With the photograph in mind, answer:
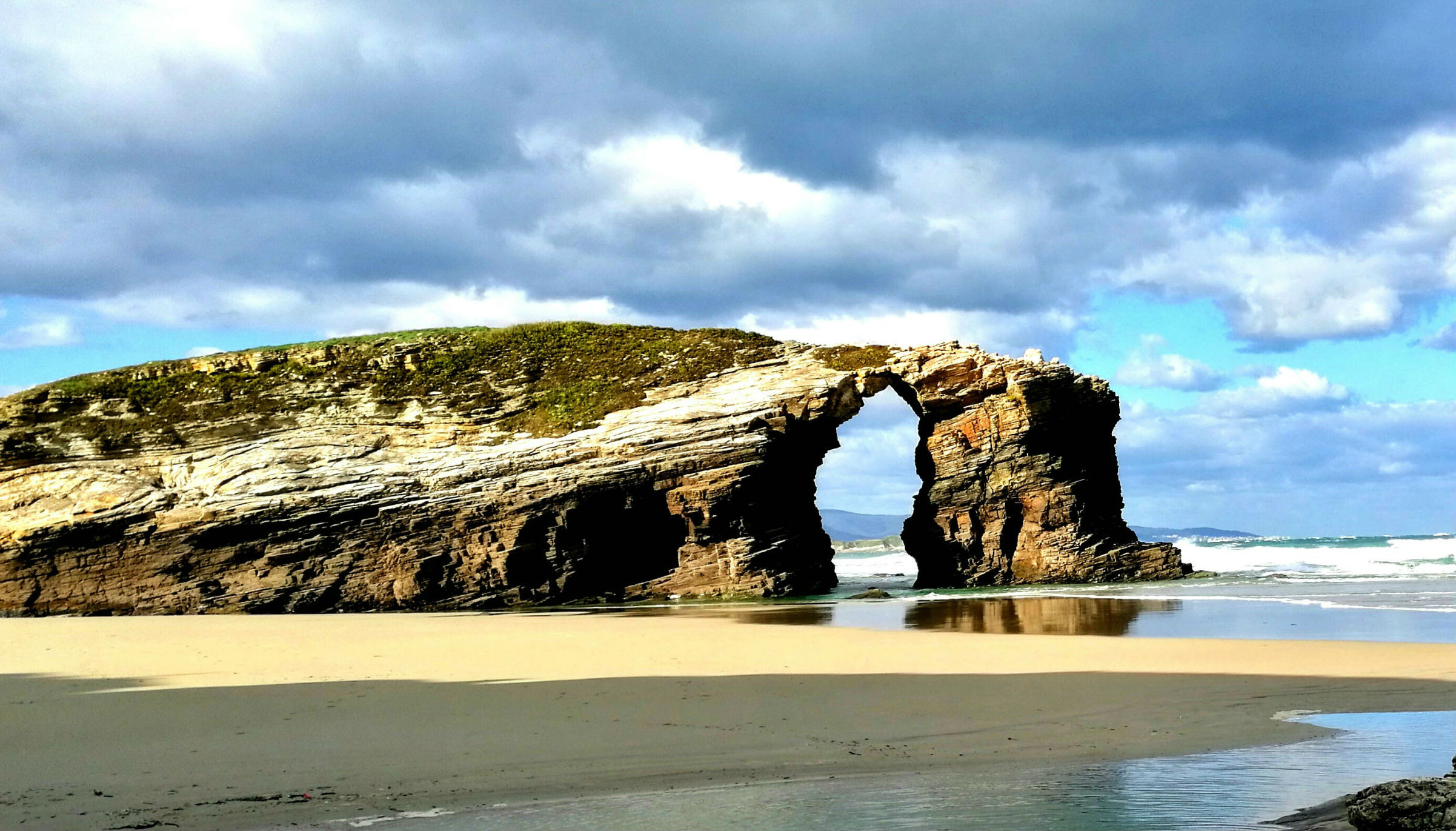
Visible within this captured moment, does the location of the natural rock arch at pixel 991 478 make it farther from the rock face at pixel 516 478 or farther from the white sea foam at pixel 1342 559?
the white sea foam at pixel 1342 559

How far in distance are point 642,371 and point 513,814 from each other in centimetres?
2877

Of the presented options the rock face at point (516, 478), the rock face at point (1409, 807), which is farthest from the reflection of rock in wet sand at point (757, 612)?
the rock face at point (1409, 807)

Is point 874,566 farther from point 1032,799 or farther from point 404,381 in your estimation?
point 1032,799

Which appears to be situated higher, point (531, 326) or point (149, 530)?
point (531, 326)

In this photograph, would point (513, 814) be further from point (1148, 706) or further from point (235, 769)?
point (1148, 706)

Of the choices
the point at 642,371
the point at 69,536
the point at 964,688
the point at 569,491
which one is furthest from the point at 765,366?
the point at 964,688

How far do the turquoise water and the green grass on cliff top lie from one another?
25.1 meters

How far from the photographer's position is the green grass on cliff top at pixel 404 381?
3247 cm

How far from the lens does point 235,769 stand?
788 centimetres

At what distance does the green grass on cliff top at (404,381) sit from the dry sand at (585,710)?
1668cm

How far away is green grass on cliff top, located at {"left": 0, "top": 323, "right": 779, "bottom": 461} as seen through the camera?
32469 mm

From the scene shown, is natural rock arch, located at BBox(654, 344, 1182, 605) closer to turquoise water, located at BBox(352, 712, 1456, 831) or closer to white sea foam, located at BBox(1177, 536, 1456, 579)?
white sea foam, located at BBox(1177, 536, 1456, 579)

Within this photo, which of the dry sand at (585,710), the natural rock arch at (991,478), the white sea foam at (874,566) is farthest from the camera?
the white sea foam at (874,566)

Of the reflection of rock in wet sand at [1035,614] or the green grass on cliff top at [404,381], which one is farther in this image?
the green grass on cliff top at [404,381]
